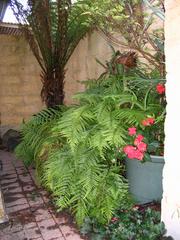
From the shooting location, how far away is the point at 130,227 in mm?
2295

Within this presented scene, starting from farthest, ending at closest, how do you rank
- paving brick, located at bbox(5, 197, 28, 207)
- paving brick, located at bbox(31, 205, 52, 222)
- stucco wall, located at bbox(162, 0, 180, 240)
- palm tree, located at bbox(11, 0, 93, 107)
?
palm tree, located at bbox(11, 0, 93, 107) → paving brick, located at bbox(5, 197, 28, 207) → paving brick, located at bbox(31, 205, 52, 222) → stucco wall, located at bbox(162, 0, 180, 240)

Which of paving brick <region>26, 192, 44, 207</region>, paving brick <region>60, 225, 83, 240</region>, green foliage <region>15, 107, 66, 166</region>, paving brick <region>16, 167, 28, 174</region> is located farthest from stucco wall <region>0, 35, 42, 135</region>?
paving brick <region>60, 225, 83, 240</region>

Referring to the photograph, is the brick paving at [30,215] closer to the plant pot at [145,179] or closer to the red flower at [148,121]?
the plant pot at [145,179]

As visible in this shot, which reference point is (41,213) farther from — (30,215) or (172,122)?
(172,122)

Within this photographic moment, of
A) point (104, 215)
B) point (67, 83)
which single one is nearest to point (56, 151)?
point (104, 215)

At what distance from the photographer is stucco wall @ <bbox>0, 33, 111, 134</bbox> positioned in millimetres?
5395

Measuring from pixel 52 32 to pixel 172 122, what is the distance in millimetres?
3009

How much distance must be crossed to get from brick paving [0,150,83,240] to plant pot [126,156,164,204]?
25.9 inches

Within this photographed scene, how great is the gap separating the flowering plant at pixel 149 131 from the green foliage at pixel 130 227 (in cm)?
48

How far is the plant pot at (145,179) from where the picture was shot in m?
2.52

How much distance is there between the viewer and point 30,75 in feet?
18.7

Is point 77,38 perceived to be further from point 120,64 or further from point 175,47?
point 175,47

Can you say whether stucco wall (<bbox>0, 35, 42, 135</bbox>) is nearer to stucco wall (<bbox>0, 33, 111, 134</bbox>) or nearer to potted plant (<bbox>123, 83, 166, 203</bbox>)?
stucco wall (<bbox>0, 33, 111, 134</bbox>)

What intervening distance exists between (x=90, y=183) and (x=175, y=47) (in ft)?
4.27
